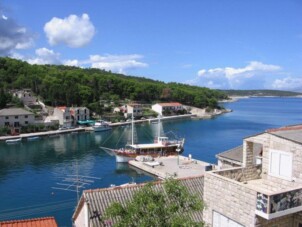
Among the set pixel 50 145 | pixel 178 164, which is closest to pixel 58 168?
pixel 178 164

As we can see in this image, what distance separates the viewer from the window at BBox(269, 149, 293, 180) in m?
10.7

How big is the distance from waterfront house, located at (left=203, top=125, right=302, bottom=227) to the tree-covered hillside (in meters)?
100

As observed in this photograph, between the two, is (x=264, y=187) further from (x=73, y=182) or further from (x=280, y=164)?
(x=73, y=182)

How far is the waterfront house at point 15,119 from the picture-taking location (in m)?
82.8

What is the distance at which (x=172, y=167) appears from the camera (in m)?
44.5

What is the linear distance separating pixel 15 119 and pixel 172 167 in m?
52.9

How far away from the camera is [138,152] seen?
5309 cm

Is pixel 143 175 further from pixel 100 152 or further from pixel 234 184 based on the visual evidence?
pixel 234 184

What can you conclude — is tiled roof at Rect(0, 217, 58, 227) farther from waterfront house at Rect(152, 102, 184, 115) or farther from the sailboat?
waterfront house at Rect(152, 102, 184, 115)

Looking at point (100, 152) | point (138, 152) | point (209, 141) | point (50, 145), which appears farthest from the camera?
point (209, 141)

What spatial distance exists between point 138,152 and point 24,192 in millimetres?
19887

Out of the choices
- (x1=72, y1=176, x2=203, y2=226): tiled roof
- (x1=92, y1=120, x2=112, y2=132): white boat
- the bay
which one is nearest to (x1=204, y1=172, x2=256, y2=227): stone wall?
(x1=72, y1=176, x2=203, y2=226): tiled roof

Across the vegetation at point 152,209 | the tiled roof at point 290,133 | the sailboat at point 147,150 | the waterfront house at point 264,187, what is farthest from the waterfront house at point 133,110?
the vegetation at point 152,209

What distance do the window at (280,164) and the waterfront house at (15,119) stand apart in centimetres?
7752
